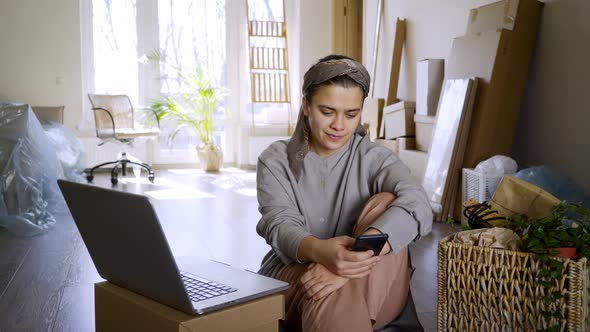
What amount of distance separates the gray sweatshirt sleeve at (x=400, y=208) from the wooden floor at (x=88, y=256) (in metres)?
0.73

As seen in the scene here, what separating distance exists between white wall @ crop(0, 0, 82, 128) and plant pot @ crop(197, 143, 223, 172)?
58.7 inches

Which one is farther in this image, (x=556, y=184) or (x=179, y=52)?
(x=179, y=52)

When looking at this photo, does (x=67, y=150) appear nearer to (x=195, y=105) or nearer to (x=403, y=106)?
(x=195, y=105)

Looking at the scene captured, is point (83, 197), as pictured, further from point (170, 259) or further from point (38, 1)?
point (38, 1)

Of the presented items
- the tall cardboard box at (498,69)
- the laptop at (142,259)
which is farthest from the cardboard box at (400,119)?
the laptop at (142,259)

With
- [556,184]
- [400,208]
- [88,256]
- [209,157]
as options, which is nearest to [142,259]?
[400,208]

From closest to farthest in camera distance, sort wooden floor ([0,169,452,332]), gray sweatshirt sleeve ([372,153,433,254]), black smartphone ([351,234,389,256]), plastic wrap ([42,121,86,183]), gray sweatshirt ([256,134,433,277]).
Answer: black smartphone ([351,234,389,256]), gray sweatshirt sleeve ([372,153,433,254]), gray sweatshirt ([256,134,433,277]), wooden floor ([0,169,452,332]), plastic wrap ([42,121,86,183])

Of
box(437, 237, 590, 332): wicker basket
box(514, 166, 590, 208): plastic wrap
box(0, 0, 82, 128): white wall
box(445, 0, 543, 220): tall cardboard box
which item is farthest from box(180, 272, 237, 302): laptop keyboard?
box(0, 0, 82, 128): white wall

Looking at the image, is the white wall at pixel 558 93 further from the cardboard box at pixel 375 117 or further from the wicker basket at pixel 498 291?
the wicker basket at pixel 498 291

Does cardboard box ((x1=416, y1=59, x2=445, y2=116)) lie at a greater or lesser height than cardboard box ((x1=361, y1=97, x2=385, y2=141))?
greater

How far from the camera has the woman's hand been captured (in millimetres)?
1478

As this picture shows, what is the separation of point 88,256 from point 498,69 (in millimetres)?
2735

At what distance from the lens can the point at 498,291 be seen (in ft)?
5.27

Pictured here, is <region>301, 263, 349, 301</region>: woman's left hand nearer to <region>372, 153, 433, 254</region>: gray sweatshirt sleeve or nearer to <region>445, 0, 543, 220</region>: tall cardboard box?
<region>372, 153, 433, 254</region>: gray sweatshirt sleeve
